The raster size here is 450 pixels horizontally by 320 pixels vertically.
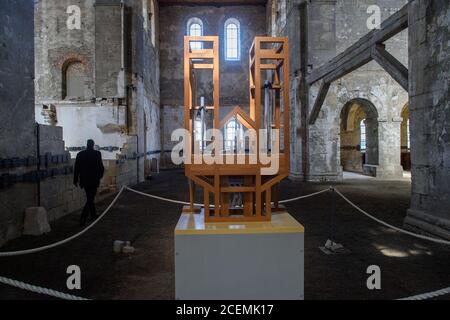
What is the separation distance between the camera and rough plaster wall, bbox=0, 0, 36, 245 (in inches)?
221

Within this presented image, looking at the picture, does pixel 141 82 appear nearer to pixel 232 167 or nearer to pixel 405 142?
pixel 232 167

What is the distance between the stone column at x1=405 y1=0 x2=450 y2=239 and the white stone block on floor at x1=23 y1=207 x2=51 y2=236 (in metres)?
6.46

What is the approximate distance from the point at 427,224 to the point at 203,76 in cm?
1920

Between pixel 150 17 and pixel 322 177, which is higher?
pixel 150 17

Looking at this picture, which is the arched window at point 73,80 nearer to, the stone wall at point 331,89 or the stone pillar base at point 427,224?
the stone wall at point 331,89

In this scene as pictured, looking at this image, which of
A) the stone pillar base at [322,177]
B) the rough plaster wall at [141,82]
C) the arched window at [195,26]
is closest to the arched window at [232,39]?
the arched window at [195,26]

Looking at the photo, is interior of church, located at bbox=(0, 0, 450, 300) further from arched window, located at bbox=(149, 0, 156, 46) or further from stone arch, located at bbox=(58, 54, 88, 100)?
arched window, located at bbox=(149, 0, 156, 46)

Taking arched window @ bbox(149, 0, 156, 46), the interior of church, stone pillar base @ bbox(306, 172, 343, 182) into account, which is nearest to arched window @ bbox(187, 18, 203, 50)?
arched window @ bbox(149, 0, 156, 46)

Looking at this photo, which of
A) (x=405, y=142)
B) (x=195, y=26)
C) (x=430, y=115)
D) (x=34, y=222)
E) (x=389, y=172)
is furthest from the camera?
(x=195, y=26)

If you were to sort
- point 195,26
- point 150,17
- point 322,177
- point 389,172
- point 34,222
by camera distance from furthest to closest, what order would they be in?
point 195,26, point 150,17, point 389,172, point 322,177, point 34,222

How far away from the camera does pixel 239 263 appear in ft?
9.51

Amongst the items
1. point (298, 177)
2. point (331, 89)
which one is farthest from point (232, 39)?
point (298, 177)

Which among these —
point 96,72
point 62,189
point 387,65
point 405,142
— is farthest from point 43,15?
point 405,142
